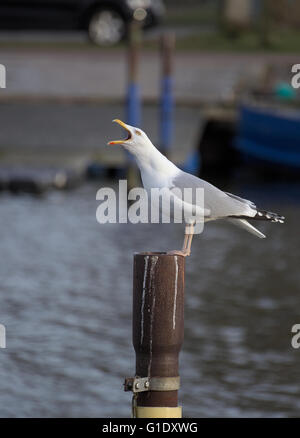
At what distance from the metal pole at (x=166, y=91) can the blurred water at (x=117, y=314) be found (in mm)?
3083

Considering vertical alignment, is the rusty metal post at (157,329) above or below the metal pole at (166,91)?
below

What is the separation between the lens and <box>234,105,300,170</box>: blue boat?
23.8 metres

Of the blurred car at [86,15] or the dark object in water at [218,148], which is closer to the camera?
the dark object in water at [218,148]

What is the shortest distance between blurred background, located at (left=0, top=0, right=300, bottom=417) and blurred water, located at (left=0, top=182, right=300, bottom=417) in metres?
0.02

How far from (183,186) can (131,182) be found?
13.8 m

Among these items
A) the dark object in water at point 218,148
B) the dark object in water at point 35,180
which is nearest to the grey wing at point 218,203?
the dark object in water at point 35,180

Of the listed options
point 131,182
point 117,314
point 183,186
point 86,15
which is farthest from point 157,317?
point 86,15

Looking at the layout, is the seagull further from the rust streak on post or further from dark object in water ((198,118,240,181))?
dark object in water ((198,118,240,181))

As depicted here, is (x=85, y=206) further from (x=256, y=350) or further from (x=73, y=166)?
(x=256, y=350)

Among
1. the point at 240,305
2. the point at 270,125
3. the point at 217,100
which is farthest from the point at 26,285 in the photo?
the point at 217,100

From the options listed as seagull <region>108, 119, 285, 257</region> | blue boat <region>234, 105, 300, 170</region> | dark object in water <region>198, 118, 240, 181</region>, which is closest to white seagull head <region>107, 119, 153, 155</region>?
seagull <region>108, 119, 285, 257</region>

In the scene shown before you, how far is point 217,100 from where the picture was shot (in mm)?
26781

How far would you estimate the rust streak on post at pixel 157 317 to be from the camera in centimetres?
680

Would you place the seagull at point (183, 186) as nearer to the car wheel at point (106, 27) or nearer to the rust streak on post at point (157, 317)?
the rust streak on post at point (157, 317)
